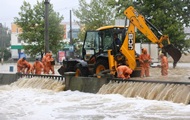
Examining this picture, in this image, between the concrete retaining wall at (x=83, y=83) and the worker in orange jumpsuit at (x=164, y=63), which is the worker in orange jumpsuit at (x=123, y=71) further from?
the worker in orange jumpsuit at (x=164, y=63)

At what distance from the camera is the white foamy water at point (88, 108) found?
11.4m

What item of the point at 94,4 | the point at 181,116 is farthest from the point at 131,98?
the point at 94,4

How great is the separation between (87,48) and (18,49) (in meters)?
69.1

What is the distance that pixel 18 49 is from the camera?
281 ft

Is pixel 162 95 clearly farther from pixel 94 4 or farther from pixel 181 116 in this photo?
pixel 94 4

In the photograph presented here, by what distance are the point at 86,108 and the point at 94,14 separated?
33.9 metres

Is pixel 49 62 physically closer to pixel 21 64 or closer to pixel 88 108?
pixel 21 64

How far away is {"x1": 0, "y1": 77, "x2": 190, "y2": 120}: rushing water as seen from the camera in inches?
448

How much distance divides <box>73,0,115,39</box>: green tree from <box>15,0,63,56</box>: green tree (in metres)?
3.31

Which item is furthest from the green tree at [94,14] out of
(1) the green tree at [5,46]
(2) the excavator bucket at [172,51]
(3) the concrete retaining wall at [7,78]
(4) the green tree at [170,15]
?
(1) the green tree at [5,46]

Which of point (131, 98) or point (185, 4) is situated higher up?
point (185, 4)

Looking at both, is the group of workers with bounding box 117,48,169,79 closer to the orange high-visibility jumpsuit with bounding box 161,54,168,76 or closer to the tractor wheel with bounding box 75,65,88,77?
the orange high-visibility jumpsuit with bounding box 161,54,168,76

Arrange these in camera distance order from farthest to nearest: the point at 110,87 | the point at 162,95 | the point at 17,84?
the point at 17,84 → the point at 110,87 → the point at 162,95

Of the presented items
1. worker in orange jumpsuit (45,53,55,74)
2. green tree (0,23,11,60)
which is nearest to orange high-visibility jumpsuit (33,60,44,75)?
worker in orange jumpsuit (45,53,55,74)
